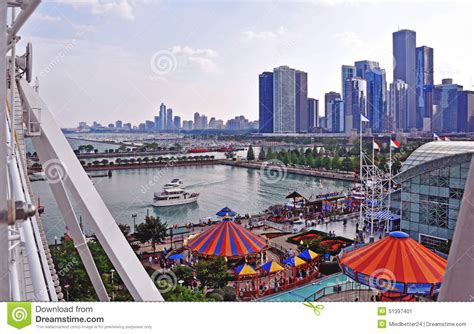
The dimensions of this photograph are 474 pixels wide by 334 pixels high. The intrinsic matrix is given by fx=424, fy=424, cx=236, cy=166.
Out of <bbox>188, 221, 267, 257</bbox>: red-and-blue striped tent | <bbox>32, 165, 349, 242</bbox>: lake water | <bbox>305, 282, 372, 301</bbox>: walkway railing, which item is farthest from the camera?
<bbox>32, 165, 349, 242</bbox>: lake water

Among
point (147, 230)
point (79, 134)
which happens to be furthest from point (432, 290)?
point (147, 230)

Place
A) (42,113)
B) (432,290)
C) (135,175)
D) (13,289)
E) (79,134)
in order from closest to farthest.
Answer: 1. (13,289)
2. (42,113)
3. (432,290)
4. (79,134)
5. (135,175)

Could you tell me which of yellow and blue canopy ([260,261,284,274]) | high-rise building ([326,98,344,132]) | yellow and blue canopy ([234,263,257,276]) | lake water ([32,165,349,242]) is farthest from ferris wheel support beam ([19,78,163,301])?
lake water ([32,165,349,242])

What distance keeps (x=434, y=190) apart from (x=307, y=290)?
1206 mm

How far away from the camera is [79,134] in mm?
2979

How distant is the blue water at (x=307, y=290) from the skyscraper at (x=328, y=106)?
1.32m

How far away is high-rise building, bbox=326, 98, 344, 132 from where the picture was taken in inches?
139

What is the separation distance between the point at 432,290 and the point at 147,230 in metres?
2.74

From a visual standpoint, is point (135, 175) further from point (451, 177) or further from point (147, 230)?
point (451, 177)

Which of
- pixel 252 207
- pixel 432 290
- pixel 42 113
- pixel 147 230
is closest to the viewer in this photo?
pixel 42 113

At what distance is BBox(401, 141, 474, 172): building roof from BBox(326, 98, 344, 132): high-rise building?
70 centimetres

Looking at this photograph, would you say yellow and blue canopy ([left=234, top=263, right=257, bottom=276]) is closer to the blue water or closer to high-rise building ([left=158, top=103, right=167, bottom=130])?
the blue water

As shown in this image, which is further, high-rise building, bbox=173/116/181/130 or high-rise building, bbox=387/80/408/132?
high-rise building, bbox=173/116/181/130

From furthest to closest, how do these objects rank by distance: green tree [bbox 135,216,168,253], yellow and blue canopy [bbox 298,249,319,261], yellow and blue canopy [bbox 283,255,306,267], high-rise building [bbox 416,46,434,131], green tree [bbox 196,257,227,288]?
1. green tree [bbox 135,216,168,253]
2. yellow and blue canopy [bbox 298,249,319,261]
3. yellow and blue canopy [bbox 283,255,306,267]
4. green tree [bbox 196,257,227,288]
5. high-rise building [bbox 416,46,434,131]
